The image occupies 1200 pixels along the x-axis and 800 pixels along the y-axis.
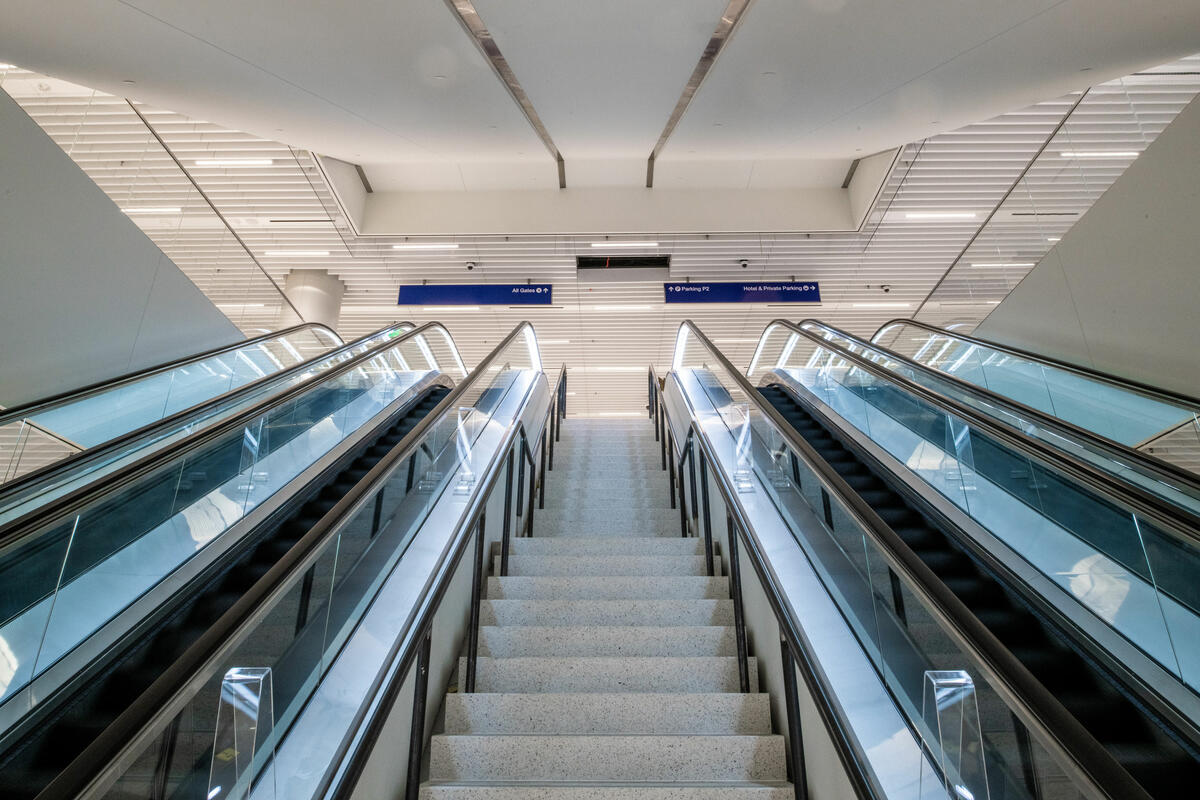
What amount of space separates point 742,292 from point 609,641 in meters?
9.32

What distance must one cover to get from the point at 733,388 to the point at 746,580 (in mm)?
1596

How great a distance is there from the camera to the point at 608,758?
2.17 meters

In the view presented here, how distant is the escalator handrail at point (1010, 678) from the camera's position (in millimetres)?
892

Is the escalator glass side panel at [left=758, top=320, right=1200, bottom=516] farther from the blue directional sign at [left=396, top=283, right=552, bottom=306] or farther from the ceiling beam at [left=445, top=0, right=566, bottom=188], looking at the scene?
the blue directional sign at [left=396, top=283, right=552, bottom=306]

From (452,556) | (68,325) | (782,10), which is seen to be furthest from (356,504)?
(782,10)

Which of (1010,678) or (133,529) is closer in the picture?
(1010,678)

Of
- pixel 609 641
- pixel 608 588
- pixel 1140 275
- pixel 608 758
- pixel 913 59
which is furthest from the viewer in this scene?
pixel 913 59

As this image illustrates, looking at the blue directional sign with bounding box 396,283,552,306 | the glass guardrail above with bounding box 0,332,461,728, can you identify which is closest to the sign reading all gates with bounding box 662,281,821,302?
the blue directional sign with bounding box 396,283,552,306

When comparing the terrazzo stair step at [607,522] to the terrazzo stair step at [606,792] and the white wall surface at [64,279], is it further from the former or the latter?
the white wall surface at [64,279]

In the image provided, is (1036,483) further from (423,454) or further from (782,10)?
(782,10)

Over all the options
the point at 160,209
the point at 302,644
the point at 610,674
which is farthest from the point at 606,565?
the point at 160,209

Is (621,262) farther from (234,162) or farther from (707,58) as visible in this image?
(234,162)

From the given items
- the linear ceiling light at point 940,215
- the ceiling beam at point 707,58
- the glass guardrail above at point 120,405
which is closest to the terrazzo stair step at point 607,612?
the glass guardrail above at point 120,405

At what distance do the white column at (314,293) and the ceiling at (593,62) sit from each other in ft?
18.1
